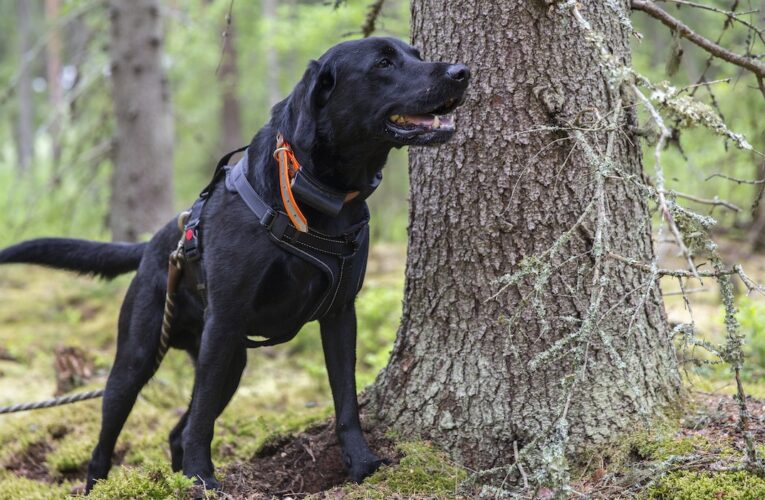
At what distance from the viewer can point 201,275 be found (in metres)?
3.29

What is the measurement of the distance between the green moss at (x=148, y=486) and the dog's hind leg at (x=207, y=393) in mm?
156

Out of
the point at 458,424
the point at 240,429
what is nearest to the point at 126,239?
the point at 240,429

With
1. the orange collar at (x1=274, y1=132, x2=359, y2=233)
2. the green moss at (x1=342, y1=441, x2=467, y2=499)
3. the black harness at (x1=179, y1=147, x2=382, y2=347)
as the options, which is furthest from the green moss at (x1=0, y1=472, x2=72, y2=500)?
the orange collar at (x1=274, y1=132, x2=359, y2=233)

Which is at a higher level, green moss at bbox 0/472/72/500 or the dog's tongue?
the dog's tongue

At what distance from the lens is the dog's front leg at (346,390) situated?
3.17 metres

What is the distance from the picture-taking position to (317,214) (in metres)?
3.04

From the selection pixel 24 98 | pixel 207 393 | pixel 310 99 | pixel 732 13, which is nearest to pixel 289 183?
pixel 310 99

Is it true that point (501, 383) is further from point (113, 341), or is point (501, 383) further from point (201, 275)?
point (113, 341)

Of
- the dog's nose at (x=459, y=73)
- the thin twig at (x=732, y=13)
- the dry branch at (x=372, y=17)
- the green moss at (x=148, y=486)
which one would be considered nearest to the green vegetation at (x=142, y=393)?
the green moss at (x=148, y=486)

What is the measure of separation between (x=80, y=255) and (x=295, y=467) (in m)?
1.70

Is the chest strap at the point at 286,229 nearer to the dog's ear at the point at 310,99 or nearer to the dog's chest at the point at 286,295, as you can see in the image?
the dog's chest at the point at 286,295

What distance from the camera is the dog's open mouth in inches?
114

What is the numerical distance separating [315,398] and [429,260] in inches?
121

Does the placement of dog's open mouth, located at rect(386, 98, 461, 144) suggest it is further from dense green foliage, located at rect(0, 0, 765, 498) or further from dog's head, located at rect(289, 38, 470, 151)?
dense green foliage, located at rect(0, 0, 765, 498)
